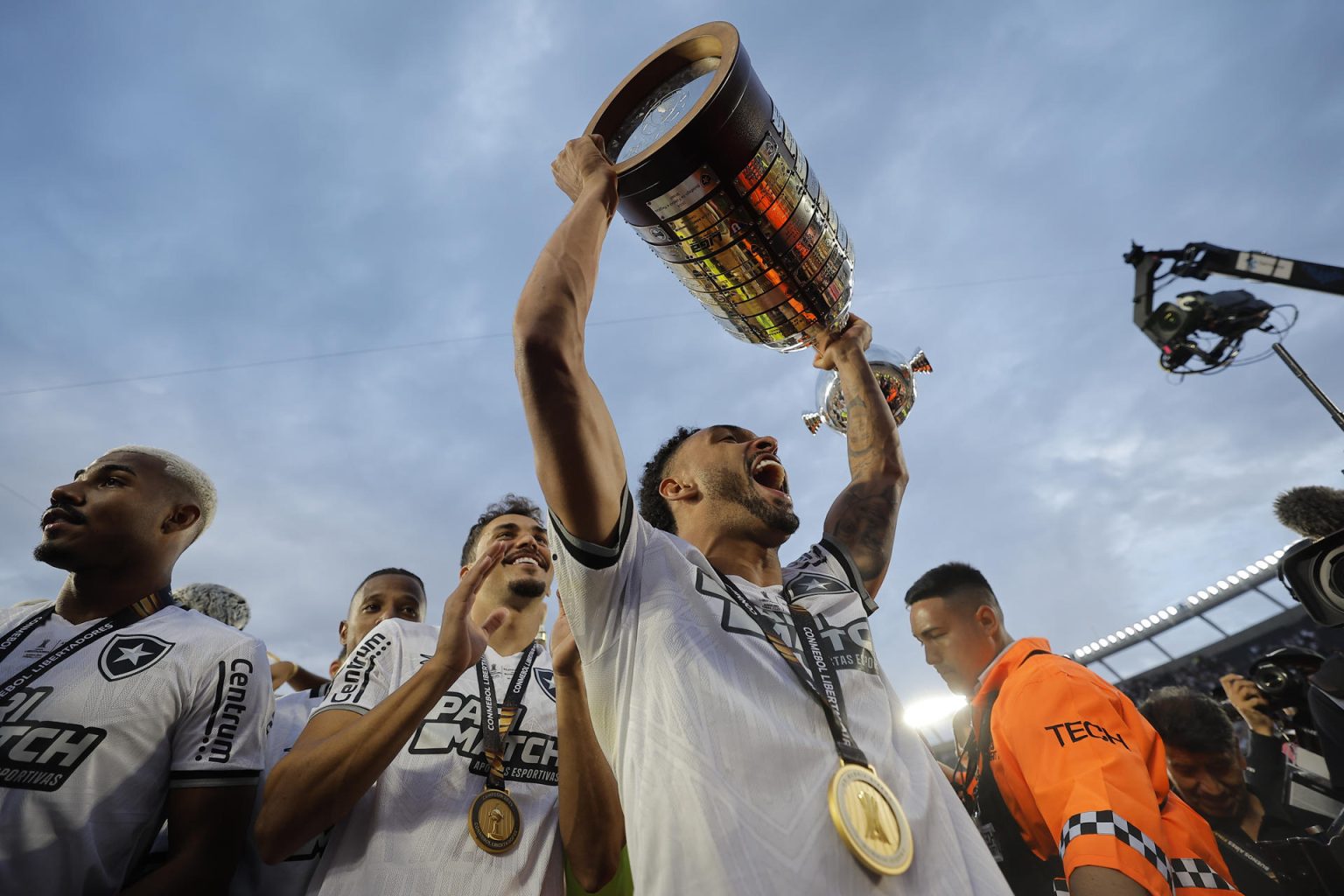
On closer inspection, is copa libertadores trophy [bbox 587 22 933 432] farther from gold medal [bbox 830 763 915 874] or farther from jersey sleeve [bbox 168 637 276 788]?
jersey sleeve [bbox 168 637 276 788]

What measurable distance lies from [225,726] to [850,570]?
2.03 m

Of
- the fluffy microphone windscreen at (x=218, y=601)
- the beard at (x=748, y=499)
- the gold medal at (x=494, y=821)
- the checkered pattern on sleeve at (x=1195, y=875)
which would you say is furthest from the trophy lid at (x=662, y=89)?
the fluffy microphone windscreen at (x=218, y=601)

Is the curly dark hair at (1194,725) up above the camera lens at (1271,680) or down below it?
below

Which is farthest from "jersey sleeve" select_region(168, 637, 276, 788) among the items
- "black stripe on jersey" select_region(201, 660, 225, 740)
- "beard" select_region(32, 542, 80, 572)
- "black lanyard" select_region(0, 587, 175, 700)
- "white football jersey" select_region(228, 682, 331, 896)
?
"beard" select_region(32, 542, 80, 572)

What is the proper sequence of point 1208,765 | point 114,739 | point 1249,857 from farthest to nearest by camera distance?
point 1208,765, point 1249,857, point 114,739

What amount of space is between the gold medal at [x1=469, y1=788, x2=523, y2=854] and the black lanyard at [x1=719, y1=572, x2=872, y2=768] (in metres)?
1.00

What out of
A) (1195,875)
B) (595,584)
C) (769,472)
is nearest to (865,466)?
(769,472)

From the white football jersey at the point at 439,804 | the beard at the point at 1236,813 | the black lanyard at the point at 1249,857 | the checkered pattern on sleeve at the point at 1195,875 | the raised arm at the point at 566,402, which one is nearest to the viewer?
the raised arm at the point at 566,402

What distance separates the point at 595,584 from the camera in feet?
4.85

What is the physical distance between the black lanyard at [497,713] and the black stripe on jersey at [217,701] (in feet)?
2.59

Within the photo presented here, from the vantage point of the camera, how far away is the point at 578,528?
1439mm

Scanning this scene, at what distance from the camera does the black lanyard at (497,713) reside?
212cm

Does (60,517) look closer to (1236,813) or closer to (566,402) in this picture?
(566,402)

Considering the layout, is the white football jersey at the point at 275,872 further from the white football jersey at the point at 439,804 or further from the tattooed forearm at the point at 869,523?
the tattooed forearm at the point at 869,523
